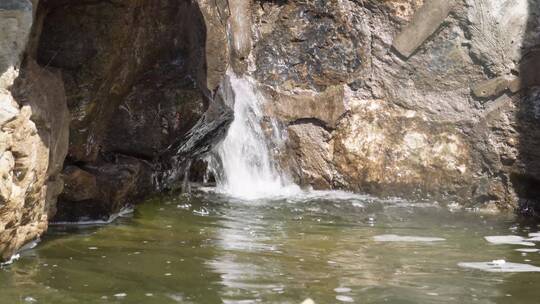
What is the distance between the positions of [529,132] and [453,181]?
2.80ft

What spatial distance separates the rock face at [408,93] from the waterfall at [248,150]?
0.52 feet

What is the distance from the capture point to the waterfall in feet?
25.7

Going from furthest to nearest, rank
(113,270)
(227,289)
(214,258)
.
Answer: (214,258)
(113,270)
(227,289)

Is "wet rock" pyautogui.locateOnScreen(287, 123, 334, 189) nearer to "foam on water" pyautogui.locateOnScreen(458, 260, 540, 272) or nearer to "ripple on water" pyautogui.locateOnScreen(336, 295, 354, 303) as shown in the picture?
"foam on water" pyautogui.locateOnScreen(458, 260, 540, 272)

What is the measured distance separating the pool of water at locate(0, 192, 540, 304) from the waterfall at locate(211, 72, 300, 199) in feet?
3.41

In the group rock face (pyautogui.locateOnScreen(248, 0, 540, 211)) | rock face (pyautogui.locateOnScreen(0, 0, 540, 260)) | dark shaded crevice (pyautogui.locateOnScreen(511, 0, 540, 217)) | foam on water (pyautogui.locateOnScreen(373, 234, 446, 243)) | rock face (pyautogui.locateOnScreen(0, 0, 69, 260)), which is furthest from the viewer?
rock face (pyautogui.locateOnScreen(248, 0, 540, 211))

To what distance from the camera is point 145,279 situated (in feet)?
13.1

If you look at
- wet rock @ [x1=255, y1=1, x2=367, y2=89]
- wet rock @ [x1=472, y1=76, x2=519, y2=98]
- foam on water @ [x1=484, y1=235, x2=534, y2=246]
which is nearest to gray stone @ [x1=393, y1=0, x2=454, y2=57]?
wet rock @ [x1=255, y1=1, x2=367, y2=89]

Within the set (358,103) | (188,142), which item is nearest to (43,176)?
(188,142)

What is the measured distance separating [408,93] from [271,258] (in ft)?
12.4

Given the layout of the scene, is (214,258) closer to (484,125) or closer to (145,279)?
(145,279)

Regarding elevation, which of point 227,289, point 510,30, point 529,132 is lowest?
point 227,289

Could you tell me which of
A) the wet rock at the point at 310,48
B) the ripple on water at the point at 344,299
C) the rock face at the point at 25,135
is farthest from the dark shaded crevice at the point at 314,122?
the ripple on water at the point at 344,299

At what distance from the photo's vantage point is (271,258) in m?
4.62
